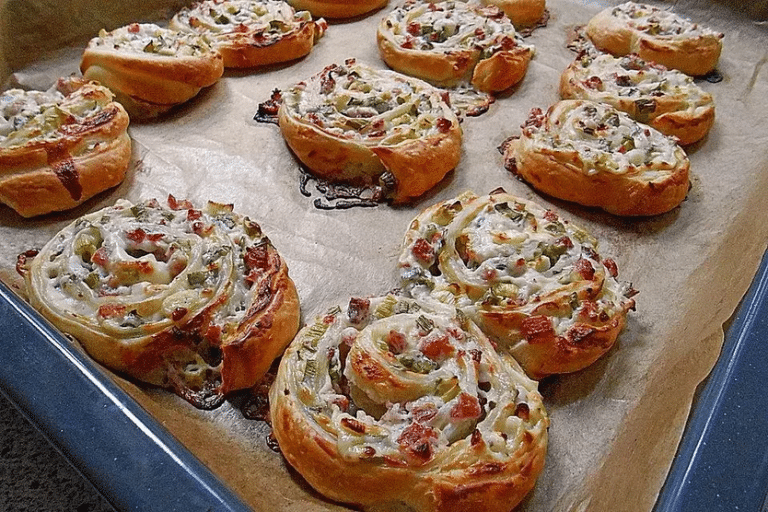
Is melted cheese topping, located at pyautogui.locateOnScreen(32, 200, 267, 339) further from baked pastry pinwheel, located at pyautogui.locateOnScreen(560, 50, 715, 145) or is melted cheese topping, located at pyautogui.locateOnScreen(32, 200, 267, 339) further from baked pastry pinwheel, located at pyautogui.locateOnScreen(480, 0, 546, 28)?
baked pastry pinwheel, located at pyautogui.locateOnScreen(480, 0, 546, 28)

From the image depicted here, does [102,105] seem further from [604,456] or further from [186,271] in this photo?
[604,456]

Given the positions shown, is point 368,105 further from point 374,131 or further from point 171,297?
point 171,297

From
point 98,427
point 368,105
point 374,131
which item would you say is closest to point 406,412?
point 98,427

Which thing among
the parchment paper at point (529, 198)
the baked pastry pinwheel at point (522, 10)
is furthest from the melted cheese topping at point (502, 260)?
the baked pastry pinwheel at point (522, 10)

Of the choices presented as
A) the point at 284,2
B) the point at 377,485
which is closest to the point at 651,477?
the point at 377,485

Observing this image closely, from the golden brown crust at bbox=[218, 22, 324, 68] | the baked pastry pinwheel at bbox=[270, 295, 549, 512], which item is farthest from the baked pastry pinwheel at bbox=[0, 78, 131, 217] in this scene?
the baked pastry pinwheel at bbox=[270, 295, 549, 512]
